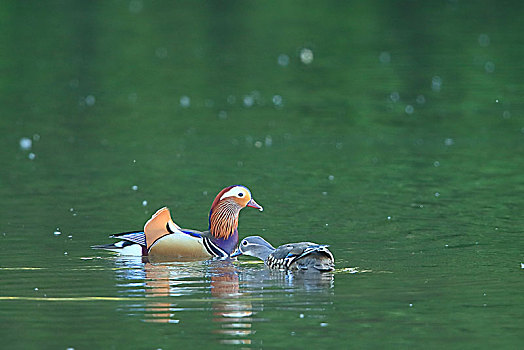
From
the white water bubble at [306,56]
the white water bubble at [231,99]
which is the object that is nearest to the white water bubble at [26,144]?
the white water bubble at [231,99]

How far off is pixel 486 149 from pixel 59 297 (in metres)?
9.82

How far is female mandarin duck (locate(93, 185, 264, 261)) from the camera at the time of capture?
1259 centimetres

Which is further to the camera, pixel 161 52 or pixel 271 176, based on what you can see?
pixel 161 52

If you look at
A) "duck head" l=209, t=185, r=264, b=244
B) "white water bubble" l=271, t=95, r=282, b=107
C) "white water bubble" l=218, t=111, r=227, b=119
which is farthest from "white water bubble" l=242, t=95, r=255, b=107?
"duck head" l=209, t=185, r=264, b=244

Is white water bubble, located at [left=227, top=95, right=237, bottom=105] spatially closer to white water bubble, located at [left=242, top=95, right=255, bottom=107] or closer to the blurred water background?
the blurred water background

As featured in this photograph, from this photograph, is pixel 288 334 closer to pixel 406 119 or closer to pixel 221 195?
pixel 221 195

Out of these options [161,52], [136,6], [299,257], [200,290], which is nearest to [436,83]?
[161,52]

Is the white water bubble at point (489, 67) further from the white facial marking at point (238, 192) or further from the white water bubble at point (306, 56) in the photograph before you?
the white facial marking at point (238, 192)

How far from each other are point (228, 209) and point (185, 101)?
1196 cm

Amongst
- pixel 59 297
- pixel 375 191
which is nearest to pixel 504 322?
pixel 59 297

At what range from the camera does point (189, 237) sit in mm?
12625

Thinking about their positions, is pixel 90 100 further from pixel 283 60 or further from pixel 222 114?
pixel 283 60

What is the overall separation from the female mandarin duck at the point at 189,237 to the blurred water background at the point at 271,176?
32 cm

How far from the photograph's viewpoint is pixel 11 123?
22.1 metres
